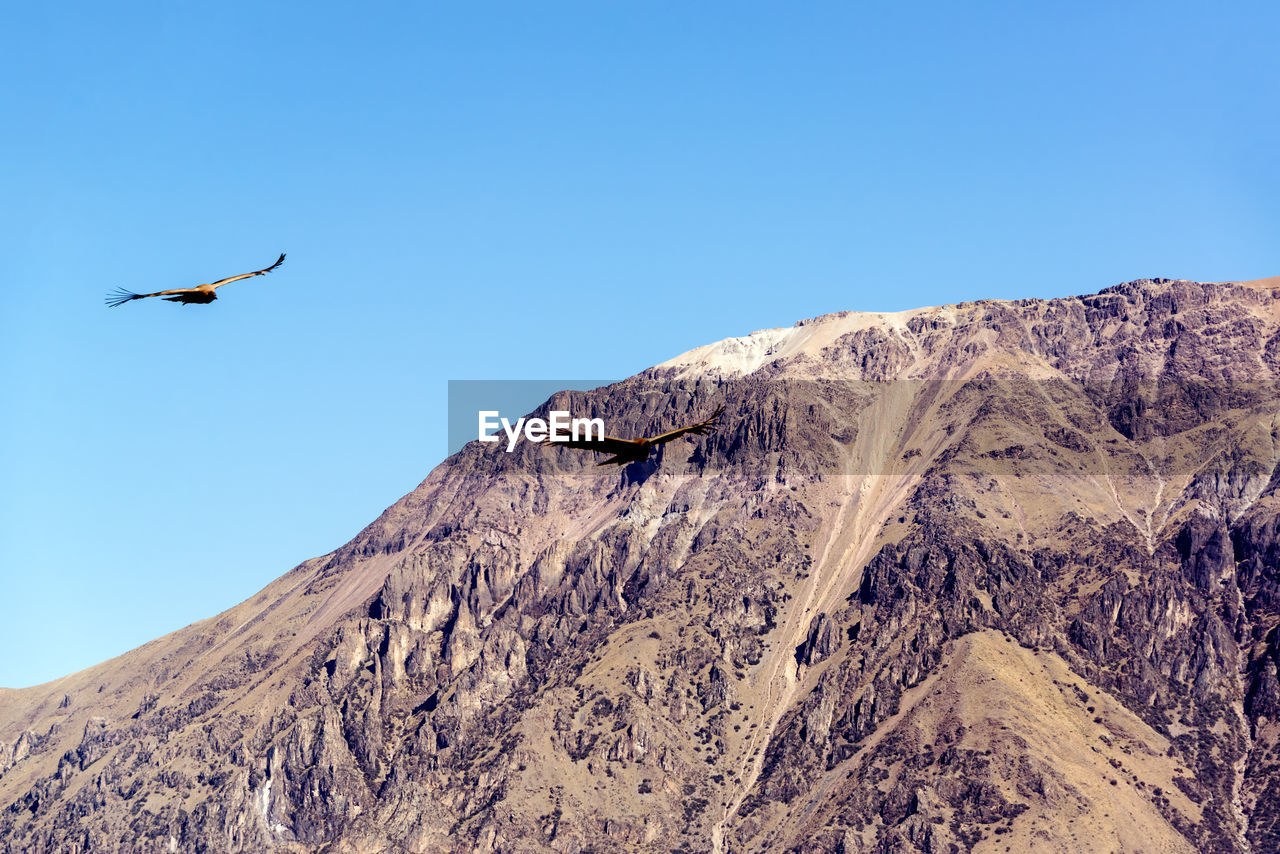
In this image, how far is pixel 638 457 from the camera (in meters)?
79.2

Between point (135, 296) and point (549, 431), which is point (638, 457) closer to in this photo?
point (549, 431)

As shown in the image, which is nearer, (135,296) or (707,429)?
(135,296)

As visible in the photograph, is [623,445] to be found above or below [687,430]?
below

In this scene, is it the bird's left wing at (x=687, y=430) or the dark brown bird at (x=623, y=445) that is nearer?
the dark brown bird at (x=623, y=445)

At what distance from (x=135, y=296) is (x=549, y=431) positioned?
1823 centimetres

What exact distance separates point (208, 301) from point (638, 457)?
2088 cm

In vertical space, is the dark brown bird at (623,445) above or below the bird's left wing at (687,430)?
below

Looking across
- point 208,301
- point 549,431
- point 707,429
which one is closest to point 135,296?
point 208,301

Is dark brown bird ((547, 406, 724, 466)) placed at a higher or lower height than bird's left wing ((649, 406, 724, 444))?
lower

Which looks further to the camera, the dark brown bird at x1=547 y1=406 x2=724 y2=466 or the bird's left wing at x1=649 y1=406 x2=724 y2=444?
the bird's left wing at x1=649 y1=406 x2=724 y2=444

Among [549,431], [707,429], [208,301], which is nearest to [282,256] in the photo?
[208,301]

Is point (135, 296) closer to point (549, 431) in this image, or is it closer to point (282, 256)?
point (282, 256)

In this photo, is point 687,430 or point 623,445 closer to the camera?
point 623,445

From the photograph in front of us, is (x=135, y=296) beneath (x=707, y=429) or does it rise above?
above
